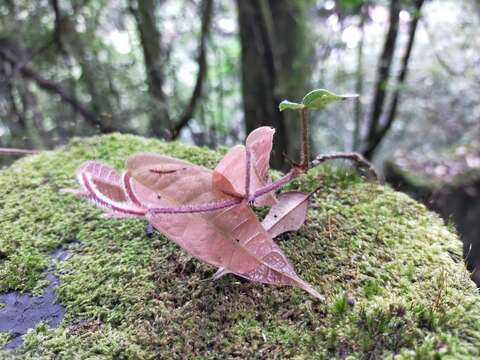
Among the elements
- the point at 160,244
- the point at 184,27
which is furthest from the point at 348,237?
the point at 184,27

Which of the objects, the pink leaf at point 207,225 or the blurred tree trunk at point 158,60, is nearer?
the pink leaf at point 207,225

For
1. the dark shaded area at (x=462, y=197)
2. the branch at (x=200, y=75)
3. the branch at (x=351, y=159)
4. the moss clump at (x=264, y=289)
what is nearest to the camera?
the moss clump at (x=264, y=289)

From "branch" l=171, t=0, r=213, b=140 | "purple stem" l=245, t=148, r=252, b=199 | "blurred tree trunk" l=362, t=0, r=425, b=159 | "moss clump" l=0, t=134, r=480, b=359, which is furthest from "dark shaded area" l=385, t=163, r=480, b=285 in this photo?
"purple stem" l=245, t=148, r=252, b=199

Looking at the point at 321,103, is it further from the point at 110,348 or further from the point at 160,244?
the point at 110,348

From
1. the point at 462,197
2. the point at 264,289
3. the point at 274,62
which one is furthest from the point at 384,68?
the point at 264,289

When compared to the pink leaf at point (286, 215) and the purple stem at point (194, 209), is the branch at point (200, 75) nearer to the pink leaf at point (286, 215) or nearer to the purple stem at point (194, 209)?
the pink leaf at point (286, 215)

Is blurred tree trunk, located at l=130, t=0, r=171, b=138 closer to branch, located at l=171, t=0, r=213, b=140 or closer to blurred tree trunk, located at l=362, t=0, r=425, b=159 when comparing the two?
branch, located at l=171, t=0, r=213, b=140

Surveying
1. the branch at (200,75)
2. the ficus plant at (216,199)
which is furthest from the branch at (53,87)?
the ficus plant at (216,199)
